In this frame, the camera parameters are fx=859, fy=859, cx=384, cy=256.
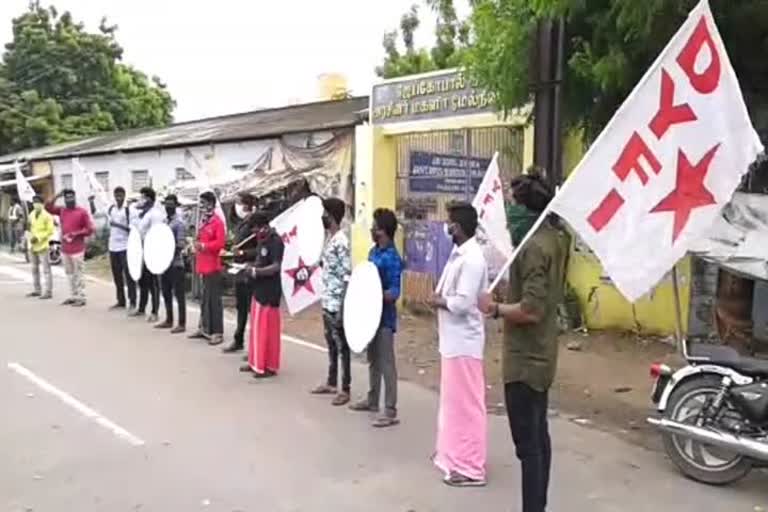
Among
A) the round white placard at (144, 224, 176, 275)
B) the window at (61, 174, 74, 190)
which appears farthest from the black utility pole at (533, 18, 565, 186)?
the window at (61, 174, 74, 190)

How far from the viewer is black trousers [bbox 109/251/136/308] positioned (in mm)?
12695

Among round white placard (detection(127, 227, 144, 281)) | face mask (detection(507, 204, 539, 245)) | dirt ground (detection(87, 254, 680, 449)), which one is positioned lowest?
dirt ground (detection(87, 254, 680, 449))

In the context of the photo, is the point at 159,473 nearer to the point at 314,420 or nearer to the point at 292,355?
the point at 314,420

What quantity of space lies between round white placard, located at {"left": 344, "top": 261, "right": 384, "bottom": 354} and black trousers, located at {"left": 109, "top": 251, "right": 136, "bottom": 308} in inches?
263

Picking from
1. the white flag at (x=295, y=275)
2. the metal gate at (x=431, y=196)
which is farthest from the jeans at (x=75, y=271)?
the white flag at (x=295, y=275)

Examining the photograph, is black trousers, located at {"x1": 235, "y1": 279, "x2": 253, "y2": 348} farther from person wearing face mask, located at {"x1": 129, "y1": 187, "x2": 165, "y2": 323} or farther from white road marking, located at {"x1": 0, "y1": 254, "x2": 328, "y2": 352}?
person wearing face mask, located at {"x1": 129, "y1": 187, "x2": 165, "y2": 323}

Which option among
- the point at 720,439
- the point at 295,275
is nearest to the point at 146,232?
the point at 295,275

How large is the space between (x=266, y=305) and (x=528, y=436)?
4341mm

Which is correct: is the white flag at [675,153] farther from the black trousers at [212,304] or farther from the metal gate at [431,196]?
the metal gate at [431,196]

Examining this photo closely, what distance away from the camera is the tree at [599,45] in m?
7.07

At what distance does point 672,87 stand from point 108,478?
4116 mm

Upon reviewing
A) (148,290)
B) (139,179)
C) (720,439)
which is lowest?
(720,439)

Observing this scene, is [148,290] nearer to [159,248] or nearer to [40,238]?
[159,248]

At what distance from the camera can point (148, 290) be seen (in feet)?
40.7
